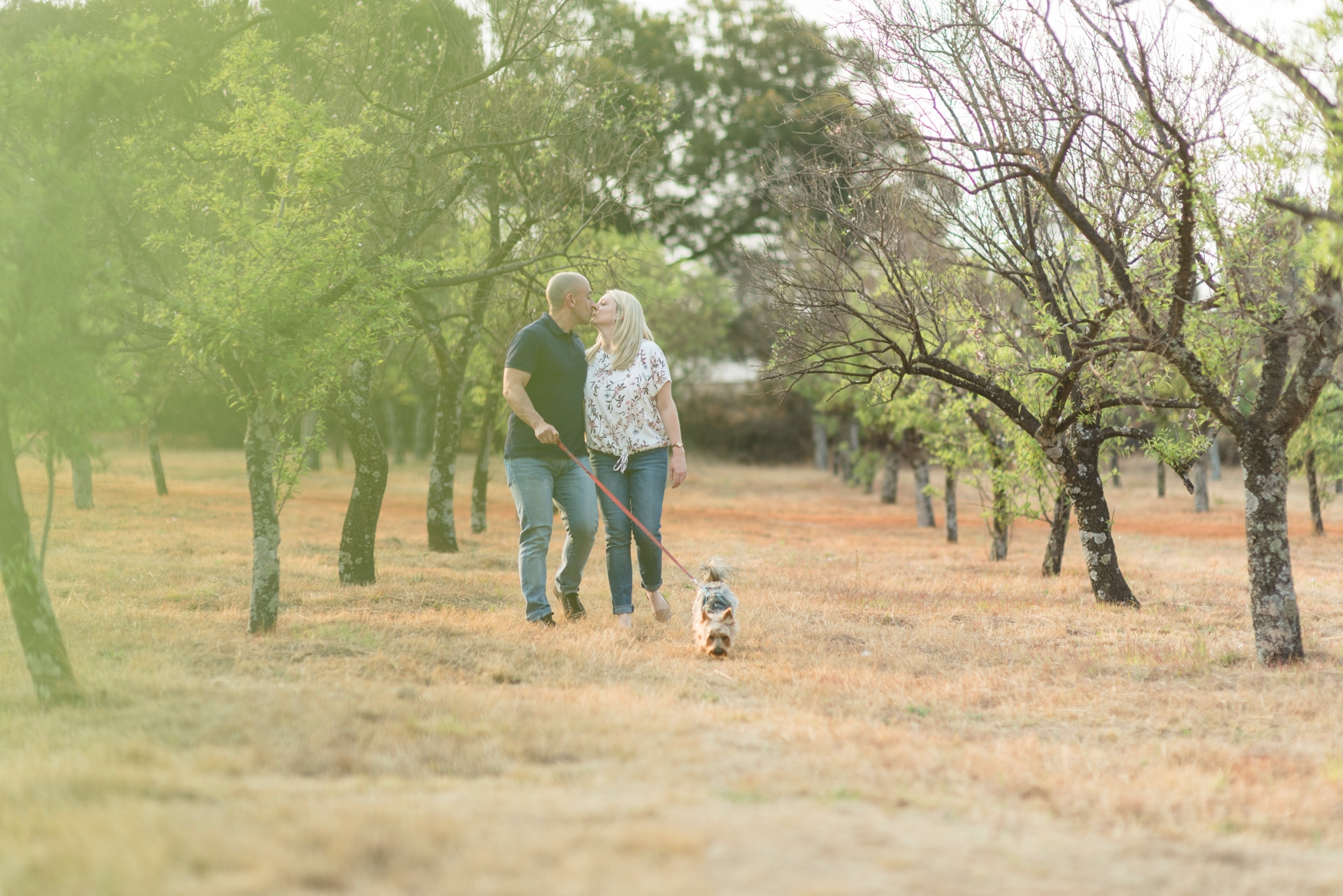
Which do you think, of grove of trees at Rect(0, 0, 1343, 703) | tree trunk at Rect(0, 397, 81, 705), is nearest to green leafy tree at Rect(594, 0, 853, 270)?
grove of trees at Rect(0, 0, 1343, 703)

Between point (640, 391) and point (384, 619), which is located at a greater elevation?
point (640, 391)

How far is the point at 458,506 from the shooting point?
2688 cm

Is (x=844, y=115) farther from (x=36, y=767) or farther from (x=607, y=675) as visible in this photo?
(x=36, y=767)

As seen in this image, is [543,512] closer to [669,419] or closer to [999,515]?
[669,419]

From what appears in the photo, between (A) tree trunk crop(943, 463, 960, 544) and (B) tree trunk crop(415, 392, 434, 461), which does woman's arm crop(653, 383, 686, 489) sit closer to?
(A) tree trunk crop(943, 463, 960, 544)

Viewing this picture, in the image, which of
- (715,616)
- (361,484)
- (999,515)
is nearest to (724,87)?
(999,515)

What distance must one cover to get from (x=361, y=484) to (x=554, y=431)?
416 cm

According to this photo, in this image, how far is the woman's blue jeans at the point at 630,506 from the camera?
23.1ft

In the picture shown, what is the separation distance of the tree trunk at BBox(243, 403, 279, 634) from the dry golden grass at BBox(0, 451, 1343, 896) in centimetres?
25

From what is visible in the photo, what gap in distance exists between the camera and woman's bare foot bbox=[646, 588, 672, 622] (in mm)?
7355

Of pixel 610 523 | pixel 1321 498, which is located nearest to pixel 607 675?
pixel 610 523

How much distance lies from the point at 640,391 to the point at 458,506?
68.1 ft

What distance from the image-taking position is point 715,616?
21.0ft

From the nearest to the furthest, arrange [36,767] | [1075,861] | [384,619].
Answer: [1075,861], [36,767], [384,619]
